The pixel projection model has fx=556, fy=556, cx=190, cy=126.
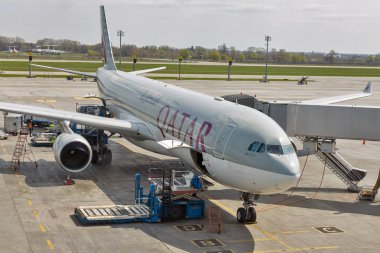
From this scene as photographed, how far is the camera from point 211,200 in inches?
1031

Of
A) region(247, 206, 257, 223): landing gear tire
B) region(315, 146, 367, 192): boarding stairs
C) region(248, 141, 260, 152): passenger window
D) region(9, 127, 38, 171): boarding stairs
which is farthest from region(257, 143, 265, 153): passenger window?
region(9, 127, 38, 171): boarding stairs

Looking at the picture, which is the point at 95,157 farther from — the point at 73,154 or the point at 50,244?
the point at 50,244

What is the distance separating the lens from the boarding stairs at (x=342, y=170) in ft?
95.4

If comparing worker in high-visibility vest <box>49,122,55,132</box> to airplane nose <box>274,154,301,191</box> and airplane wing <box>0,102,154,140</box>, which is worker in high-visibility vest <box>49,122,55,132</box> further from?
airplane nose <box>274,154,301,191</box>

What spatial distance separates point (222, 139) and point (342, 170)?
33.8ft

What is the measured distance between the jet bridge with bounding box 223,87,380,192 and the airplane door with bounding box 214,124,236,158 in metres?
7.18

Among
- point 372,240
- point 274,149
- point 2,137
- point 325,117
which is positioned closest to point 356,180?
point 325,117

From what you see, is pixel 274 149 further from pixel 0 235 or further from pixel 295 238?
pixel 0 235

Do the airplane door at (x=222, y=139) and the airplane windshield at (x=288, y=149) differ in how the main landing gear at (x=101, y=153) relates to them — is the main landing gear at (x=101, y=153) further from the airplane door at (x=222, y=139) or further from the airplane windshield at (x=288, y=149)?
the airplane windshield at (x=288, y=149)

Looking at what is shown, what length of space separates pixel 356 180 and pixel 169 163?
11.2 m

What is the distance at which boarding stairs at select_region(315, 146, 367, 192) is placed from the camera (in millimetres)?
29078

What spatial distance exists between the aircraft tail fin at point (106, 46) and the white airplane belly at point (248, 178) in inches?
980

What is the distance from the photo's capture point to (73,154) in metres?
27.5

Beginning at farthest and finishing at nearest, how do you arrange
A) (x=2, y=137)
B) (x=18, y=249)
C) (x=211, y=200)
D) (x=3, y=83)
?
1. (x=3, y=83)
2. (x=2, y=137)
3. (x=211, y=200)
4. (x=18, y=249)
